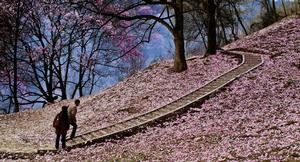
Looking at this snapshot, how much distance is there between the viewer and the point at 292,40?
38.2m

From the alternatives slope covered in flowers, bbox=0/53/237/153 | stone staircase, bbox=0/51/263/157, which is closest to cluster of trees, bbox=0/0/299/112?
slope covered in flowers, bbox=0/53/237/153

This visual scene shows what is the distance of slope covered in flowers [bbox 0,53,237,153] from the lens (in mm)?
28000

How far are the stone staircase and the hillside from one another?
0.56 m

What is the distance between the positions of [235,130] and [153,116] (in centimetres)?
681

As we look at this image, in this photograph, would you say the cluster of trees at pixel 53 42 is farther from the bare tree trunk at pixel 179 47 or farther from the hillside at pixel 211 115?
the hillside at pixel 211 115

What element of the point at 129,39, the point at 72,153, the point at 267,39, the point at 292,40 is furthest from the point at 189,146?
the point at 129,39

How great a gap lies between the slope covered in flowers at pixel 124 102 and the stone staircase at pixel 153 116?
4.32ft

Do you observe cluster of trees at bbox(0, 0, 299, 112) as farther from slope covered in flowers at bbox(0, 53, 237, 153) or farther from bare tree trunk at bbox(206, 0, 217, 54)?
slope covered in flowers at bbox(0, 53, 237, 153)

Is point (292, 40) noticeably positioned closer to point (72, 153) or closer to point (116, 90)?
point (116, 90)

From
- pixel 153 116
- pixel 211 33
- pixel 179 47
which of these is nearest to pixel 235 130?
pixel 153 116

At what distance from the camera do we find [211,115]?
23719 mm

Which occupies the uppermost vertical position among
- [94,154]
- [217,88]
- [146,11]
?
[146,11]

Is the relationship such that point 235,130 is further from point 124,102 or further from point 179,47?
point 179,47

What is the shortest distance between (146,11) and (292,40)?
13287 millimetres
